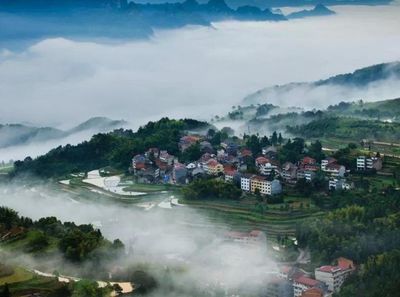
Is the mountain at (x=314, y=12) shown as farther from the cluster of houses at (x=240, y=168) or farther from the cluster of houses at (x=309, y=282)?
the cluster of houses at (x=309, y=282)

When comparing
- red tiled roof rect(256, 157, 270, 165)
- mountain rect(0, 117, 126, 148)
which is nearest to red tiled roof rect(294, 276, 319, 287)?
red tiled roof rect(256, 157, 270, 165)

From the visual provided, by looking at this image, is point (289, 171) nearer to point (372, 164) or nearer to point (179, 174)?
point (372, 164)

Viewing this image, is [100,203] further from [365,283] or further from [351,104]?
→ [351,104]

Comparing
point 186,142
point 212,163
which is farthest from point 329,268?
point 186,142

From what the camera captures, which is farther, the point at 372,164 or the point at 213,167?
the point at 213,167

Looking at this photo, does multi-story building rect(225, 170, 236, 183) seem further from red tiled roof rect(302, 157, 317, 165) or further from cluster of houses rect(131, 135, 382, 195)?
red tiled roof rect(302, 157, 317, 165)

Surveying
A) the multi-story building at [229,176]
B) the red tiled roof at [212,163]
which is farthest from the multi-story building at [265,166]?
the red tiled roof at [212,163]
